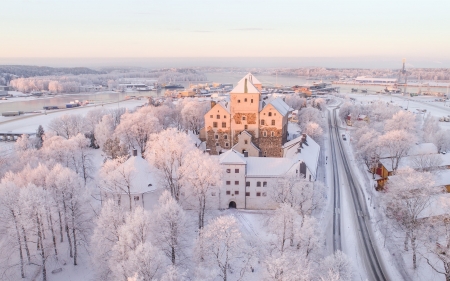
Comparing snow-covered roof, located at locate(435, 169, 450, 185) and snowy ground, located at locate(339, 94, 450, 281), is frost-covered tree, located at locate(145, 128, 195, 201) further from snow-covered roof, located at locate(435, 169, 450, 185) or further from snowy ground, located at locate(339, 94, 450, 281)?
snow-covered roof, located at locate(435, 169, 450, 185)

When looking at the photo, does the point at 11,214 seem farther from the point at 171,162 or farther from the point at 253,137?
the point at 253,137

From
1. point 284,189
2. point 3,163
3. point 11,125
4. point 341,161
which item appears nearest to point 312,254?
point 284,189

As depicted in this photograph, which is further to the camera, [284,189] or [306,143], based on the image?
[306,143]

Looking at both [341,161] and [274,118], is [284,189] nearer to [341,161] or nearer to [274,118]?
[274,118]

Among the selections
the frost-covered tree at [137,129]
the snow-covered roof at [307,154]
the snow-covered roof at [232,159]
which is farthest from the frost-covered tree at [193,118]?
the snow-covered roof at [232,159]

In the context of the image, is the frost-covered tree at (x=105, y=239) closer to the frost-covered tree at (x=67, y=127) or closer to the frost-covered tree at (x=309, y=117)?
the frost-covered tree at (x=67, y=127)
